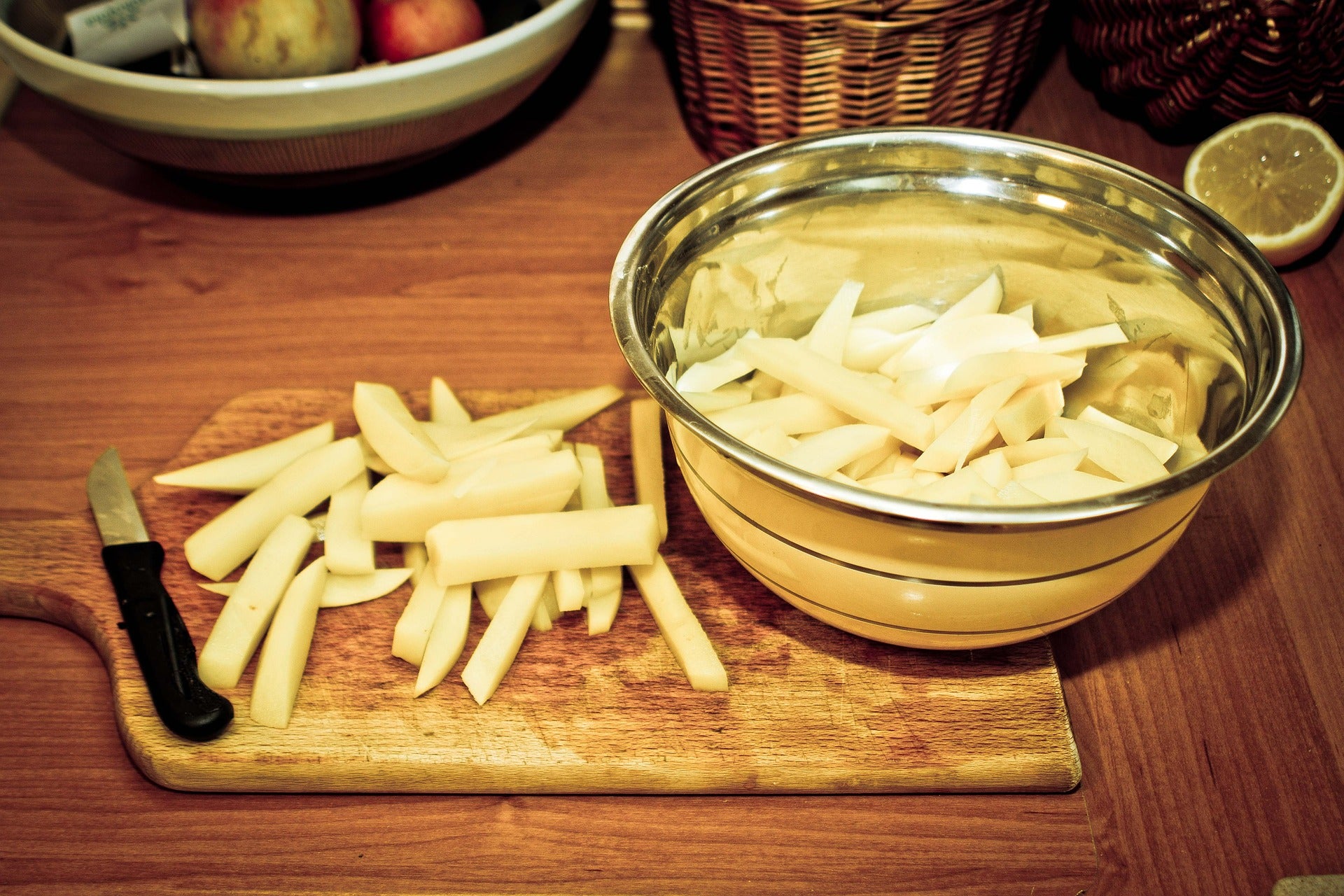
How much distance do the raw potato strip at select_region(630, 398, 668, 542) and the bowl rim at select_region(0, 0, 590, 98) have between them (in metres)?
0.52

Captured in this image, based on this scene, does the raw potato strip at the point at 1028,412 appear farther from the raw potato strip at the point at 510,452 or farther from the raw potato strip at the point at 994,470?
the raw potato strip at the point at 510,452

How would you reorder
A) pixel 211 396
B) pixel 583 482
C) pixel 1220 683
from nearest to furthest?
pixel 1220 683 < pixel 583 482 < pixel 211 396

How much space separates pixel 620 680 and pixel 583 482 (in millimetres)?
222

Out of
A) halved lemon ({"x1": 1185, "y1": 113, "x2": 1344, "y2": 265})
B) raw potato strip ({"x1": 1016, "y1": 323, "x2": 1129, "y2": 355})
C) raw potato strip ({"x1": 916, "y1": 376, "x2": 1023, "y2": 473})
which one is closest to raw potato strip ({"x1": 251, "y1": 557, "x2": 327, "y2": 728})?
raw potato strip ({"x1": 916, "y1": 376, "x2": 1023, "y2": 473})

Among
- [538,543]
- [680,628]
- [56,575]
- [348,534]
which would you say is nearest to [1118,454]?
[680,628]

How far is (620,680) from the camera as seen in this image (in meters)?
0.98

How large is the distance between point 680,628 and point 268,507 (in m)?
0.43

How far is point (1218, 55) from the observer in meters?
1.40

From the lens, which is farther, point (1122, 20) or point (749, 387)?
point (1122, 20)

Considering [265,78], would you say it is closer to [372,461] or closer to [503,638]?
[372,461]

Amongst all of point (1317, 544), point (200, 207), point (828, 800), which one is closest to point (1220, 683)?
point (1317, 544)

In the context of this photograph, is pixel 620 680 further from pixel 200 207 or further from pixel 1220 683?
pixel 200 207

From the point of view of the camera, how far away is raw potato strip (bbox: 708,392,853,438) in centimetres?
97

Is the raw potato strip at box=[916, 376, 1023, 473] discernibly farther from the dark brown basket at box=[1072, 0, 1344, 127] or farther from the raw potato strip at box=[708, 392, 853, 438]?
the dark brown basket at box=[1072, 0, 1344, 127]
